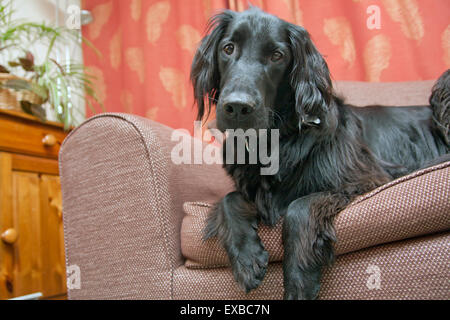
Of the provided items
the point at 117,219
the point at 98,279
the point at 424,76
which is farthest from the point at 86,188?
the point at 424,76

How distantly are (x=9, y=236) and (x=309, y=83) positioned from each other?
1323 mm

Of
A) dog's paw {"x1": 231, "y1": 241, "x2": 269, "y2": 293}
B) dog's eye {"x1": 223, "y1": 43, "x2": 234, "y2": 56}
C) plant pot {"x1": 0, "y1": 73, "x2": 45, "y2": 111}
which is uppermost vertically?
plant pot {"x1": 0, "y1": 73, "x2": 45, "y2": 111}

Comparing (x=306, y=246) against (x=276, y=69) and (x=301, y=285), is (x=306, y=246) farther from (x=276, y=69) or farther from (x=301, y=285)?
(x=276, y=69)

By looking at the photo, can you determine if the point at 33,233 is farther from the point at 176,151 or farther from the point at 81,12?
the point at 81,12

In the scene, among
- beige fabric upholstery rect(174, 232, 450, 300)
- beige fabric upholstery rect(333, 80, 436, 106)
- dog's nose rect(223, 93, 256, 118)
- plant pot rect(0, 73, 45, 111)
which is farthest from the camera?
beige fabric upholstery rect(333, 80, 436, 106)

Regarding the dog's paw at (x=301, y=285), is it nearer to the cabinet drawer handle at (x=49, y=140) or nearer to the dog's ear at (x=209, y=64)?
the dog's ear at (x=209, y=64)

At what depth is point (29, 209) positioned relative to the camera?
1.60m

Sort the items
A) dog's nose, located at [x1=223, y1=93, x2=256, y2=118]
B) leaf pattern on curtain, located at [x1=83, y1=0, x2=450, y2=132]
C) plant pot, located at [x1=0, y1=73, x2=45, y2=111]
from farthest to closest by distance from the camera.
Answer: leaf pattern on curtain, located at [x1=83, y1=0, x2=450, y2=132] < plant pot, located at [x1=0, y1=73, x2=45, y2=111] < dog's nose, located at [x1=223, y1=93, x2=256, y2=118]

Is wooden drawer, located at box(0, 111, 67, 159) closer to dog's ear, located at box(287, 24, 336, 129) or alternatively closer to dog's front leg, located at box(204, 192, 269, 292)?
dog's front leg, located at box(204, 192, 269, 292)

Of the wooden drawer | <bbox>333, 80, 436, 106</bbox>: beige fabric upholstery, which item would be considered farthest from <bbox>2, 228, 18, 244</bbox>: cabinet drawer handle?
<bbox>333, 80, 436, 106</bbox>: beige fabric upholstery

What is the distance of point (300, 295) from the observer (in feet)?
2.52

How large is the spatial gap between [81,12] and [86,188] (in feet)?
6.20

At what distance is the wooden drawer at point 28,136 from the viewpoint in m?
1.51

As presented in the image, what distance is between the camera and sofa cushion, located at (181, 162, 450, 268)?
77 cm
